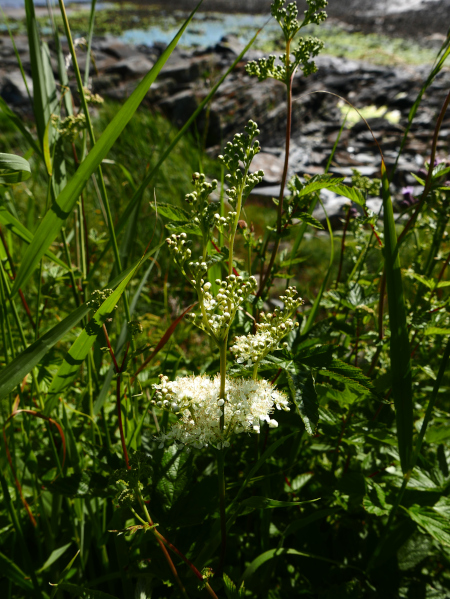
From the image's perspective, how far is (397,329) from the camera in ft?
3.02

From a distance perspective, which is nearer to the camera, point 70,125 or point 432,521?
point 432,521

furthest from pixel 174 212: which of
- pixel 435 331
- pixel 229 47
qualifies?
pixel 229 47

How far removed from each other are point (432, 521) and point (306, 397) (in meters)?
0.58

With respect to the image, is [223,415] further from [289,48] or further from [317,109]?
[317,109]

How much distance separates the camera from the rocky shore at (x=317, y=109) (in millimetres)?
6832

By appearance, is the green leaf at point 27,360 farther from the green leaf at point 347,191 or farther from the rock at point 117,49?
the rock at point 117,49

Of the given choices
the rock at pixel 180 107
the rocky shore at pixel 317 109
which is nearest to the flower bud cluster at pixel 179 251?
the rocky shore at pixel 317 109

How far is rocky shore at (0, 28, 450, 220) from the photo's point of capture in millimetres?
6832

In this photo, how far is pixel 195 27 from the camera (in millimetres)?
18688

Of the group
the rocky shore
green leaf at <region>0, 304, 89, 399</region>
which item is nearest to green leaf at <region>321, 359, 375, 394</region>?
green leaf at <region>0, 304, 89, 399</region>

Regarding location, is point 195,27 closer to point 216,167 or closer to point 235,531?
point 216,167

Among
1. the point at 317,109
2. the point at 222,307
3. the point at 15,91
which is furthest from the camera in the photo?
the point at 15,91

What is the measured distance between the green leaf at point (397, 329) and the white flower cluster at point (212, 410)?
0.90 ft

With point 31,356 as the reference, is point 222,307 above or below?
above
